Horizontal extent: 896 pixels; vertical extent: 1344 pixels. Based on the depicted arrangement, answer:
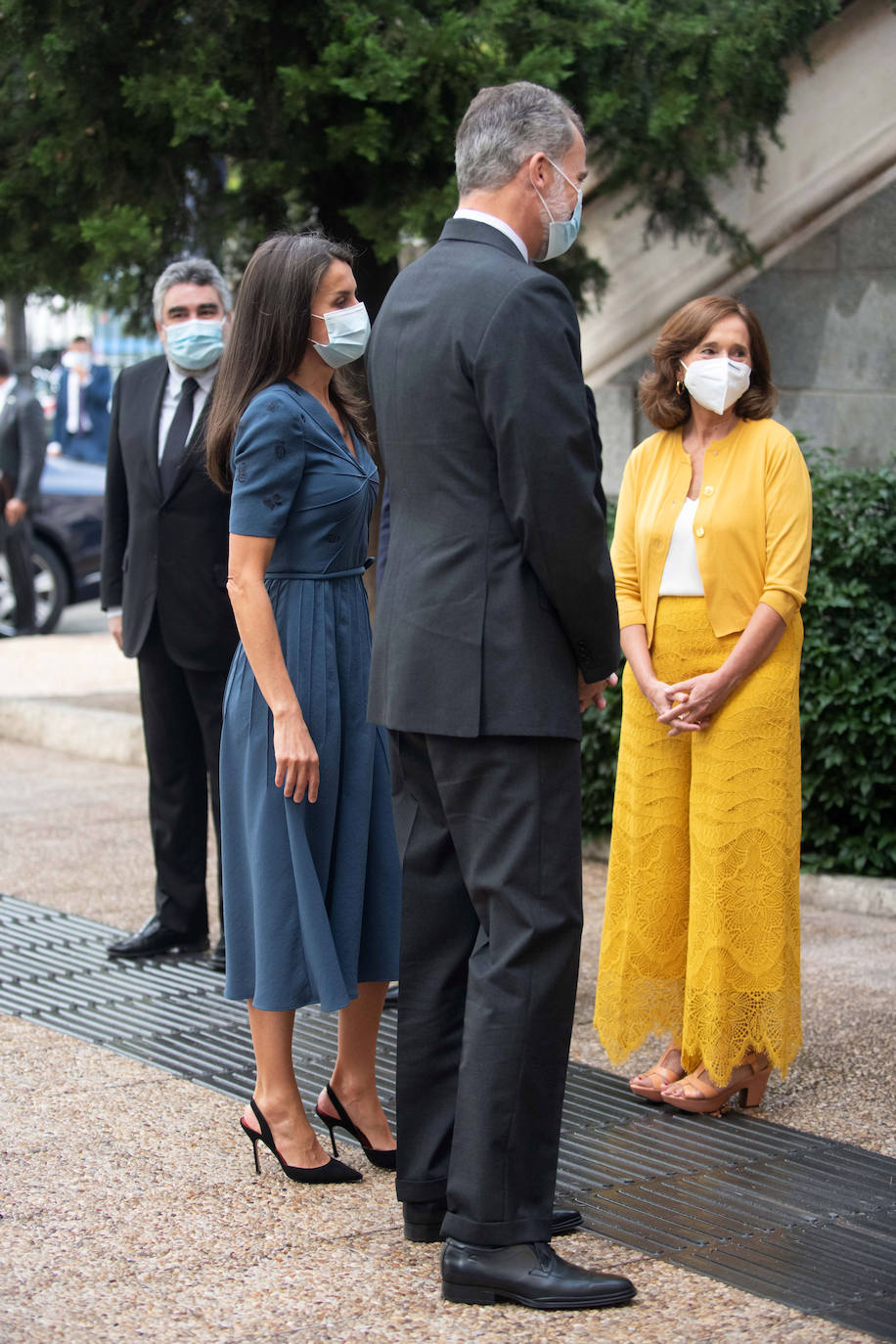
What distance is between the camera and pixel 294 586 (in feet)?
13.0

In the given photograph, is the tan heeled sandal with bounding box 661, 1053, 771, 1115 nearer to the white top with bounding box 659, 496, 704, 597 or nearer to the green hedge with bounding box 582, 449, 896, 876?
the white top with bounding box 659, 496, 704, 597

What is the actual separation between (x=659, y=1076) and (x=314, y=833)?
3.88 ft

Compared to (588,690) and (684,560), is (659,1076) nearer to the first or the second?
(684,560)

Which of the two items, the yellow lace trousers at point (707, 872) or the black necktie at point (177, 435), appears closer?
the yellow lace trousers at point (707, 872)

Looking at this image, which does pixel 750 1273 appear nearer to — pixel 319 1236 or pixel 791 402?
pixel 319 1236

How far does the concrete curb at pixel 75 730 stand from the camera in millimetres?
9281

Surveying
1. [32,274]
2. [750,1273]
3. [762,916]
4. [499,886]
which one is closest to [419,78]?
[32,274]

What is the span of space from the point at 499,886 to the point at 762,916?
128 cm

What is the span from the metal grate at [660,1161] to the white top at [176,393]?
1705 millimetres

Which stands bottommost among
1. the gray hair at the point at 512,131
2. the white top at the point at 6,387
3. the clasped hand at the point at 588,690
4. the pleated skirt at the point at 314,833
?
the pleated skirt at the point at 314,833

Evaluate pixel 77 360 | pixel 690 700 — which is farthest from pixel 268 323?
pixel 77 360

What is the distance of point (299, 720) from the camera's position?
3803mm

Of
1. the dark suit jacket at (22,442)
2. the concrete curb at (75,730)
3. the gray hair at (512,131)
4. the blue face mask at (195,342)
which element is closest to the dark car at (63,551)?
the dark suit jacket at (22,442)

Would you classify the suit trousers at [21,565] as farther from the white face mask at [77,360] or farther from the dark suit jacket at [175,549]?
the dark suit jacket at [175,549]
